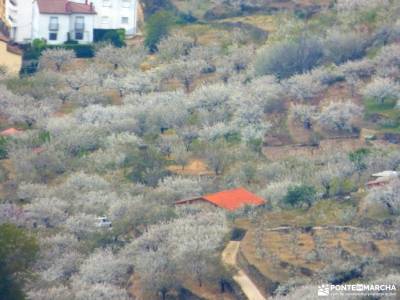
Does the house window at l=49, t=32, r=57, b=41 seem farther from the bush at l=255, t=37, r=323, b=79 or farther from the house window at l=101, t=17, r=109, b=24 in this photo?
the bush at l=255, t=37, r=323, b=79

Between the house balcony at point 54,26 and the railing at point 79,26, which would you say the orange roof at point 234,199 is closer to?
the house balcony at point 54,26

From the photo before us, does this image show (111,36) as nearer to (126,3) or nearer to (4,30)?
(126,3)

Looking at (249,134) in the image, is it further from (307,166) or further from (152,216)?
(152,216)

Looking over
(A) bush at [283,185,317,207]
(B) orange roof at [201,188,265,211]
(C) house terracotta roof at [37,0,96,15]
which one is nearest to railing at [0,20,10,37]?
(C) house terracotta roof at [37,0,96,15]

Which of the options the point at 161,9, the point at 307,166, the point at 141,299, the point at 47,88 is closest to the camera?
the point at 141,299

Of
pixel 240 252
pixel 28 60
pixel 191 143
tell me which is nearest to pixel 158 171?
pixel 191 143

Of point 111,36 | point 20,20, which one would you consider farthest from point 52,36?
point 111,36
